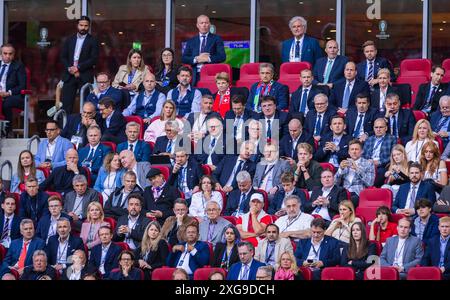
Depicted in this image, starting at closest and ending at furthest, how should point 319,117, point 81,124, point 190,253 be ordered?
point 190,253 → point 319,117 → point 81,124

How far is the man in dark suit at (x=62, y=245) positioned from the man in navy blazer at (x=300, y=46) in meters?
4.63

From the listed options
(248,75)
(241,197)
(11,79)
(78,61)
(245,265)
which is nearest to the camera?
(245,265)

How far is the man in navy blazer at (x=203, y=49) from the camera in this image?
20.4 meters

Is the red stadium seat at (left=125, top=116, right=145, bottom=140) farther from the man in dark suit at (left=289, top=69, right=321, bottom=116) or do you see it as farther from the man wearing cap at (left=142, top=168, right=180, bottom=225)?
the man in dark suit at (left=289, top=69, right=321, bottom=116)

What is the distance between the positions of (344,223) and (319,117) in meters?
2.41

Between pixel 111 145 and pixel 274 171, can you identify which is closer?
pixel 274 171

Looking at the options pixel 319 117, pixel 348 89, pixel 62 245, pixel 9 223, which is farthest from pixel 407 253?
pixel 9 223

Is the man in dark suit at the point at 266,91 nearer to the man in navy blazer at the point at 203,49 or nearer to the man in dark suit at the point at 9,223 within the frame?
the man in navy blazer at the point at 203,49

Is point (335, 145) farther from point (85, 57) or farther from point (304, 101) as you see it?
point (85, 57)

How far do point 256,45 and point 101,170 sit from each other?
4283mm

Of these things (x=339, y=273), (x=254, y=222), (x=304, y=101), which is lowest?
(x=339, y=273)

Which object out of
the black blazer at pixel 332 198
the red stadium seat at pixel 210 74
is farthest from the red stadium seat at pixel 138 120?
the black blazer at pixel 332 198

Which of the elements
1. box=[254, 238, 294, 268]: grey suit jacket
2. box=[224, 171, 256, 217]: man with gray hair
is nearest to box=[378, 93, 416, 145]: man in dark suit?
box=[224, 171, 256, 217]: man with gray hair

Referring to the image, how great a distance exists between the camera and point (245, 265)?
51.4ft
